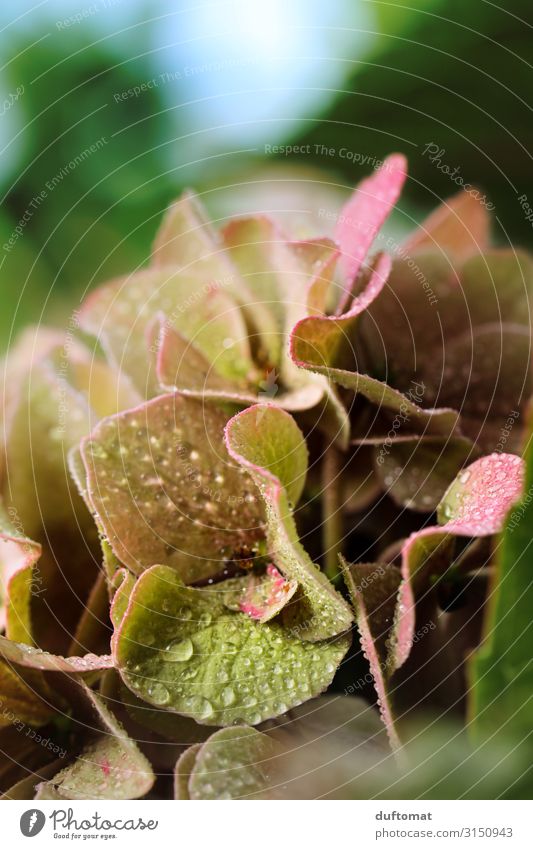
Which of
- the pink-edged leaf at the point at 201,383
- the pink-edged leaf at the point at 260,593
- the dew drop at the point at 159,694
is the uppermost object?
the pink-edged leaf at the point at 201,383

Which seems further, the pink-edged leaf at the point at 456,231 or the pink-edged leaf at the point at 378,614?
the pink-edged leaf at the point at 456,231

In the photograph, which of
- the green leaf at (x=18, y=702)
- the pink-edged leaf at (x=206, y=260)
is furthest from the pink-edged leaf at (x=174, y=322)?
the green leaf at (x=18, y=702)

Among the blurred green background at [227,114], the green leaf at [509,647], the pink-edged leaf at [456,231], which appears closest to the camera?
the green leaf at [509,647]

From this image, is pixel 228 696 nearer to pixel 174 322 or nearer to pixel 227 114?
pixel 174 322

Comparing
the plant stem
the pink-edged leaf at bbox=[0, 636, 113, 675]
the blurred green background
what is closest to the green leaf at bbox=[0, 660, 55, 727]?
the pink-edged leaf at bbox=[0, 636, 113, 675]

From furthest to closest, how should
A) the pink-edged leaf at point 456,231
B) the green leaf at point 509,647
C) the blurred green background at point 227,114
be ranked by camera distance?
the blurred green background at point 227,114, the pink-edged leaf at point 456,231, the green leaf at point 509,647
